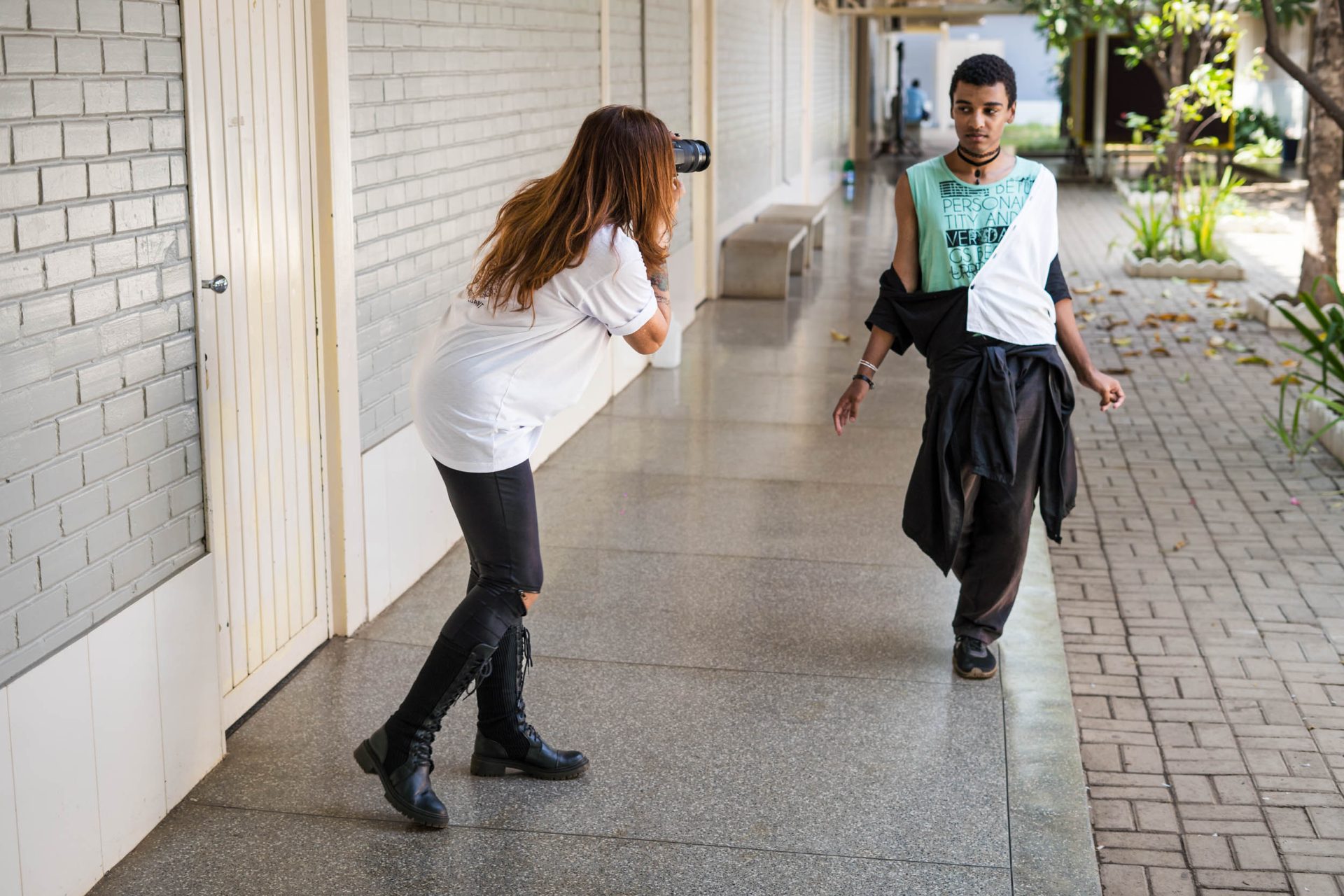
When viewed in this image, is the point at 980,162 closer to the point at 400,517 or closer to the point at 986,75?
the point at 986,75

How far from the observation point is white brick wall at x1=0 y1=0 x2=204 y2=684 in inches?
105

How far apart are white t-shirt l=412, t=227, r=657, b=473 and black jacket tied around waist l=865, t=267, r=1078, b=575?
1211 millimetres

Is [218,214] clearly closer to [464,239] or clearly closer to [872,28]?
[464,239]

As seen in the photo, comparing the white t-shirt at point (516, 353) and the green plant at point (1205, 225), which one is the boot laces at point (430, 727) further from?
the green plant at point (1205, 225)

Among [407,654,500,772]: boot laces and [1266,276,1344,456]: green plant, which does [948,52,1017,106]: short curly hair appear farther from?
[1266,276,1344,456]: green plant

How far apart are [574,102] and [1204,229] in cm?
812

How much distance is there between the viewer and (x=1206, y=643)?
4652mm

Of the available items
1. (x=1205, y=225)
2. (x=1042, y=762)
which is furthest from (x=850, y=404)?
(x=1205, y=225)

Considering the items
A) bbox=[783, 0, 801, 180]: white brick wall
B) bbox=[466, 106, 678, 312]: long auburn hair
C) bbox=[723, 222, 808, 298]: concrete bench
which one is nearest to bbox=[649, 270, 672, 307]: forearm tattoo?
bbox=[466, 106, 678, 312]: long auburn hair

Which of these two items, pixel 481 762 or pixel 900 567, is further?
pixel 900 567

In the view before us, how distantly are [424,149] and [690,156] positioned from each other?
1.99 metres

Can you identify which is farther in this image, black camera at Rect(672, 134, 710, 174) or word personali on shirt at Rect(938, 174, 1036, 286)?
word personali on shirt at Rect(938, 174, 1036, 286)

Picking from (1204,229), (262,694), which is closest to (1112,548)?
(262,694)

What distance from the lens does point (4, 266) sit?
261 centimetres
